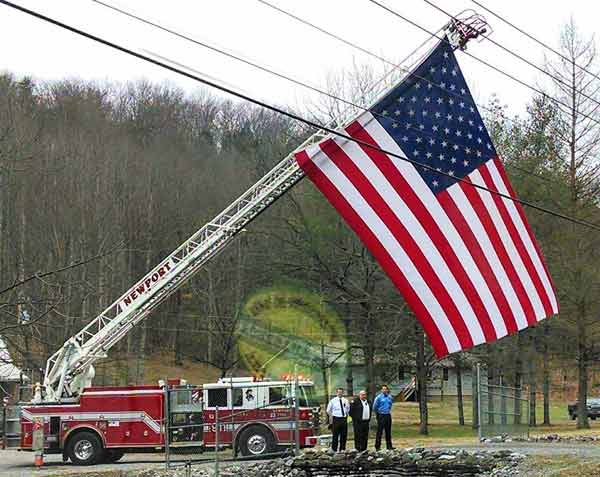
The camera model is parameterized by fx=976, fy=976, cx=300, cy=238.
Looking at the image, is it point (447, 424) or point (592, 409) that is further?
point (592, 409)

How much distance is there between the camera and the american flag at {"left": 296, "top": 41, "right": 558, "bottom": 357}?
1762cm

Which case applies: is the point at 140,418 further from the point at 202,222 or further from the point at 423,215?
the point at 202,222

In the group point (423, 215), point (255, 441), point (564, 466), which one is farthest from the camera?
point (255, 441)

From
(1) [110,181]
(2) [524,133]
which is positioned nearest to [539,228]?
(2) [524,133]

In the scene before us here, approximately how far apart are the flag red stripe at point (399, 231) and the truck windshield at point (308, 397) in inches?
382

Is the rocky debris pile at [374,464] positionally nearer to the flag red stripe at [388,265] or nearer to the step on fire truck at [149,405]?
the step on fire truck at [149,405]

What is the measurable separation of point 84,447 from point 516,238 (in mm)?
14022

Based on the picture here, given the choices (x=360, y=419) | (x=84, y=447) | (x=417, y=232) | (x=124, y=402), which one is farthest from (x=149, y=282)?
(x=417, y=232)

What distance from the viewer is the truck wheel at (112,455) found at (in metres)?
26.7

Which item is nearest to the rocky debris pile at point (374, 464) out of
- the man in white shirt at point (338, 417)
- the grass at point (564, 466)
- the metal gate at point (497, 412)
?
the man in white shirt at point (338, 417)

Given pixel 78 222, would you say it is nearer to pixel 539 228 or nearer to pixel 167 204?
pixel 167 204

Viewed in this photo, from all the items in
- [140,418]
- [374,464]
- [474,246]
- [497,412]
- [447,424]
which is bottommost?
[447,424]

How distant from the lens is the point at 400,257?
693 inches

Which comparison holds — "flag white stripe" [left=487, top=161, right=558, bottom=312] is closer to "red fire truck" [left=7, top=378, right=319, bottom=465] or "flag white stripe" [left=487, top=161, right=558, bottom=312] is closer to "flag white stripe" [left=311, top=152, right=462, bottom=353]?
"flag white stripe" [left=311, top=152, right=462, bottom=353]
